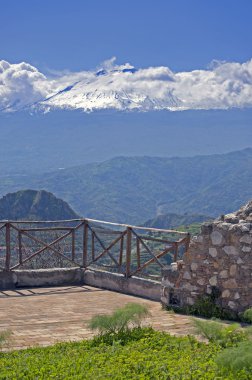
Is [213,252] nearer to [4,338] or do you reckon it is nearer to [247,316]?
[247,316]

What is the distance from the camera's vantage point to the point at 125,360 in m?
7.60

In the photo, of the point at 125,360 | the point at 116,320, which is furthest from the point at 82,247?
the point at 125,360

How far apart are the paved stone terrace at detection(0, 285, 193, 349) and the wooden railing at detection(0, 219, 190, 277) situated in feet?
2.54

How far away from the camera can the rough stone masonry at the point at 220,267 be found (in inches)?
415

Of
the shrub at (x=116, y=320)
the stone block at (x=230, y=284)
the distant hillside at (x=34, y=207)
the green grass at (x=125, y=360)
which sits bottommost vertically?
the green grass at (x=125, y=360)

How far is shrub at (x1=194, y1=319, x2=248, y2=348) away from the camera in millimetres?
8367

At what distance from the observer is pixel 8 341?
29.3 ft

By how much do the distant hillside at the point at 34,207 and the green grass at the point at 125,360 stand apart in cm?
11154

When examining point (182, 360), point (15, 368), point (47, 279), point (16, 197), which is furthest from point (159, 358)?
point (16, 197)

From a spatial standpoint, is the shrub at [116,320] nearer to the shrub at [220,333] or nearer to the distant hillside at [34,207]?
the shrub at [220,333]

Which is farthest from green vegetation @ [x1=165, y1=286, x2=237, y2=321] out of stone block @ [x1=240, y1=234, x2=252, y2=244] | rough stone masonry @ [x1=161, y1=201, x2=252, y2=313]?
stone block @ [x1=240, y1=234, x2=252, y2=244]

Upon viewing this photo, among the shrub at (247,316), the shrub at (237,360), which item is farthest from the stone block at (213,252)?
the shrub at (237,360)

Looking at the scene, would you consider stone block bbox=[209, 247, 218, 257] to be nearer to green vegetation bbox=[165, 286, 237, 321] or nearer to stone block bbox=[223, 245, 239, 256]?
stone block bbox=[223, 245, 239, 256]

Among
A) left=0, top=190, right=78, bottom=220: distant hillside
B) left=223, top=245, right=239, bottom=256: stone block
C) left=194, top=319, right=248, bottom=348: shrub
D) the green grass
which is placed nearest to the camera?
the green grass
